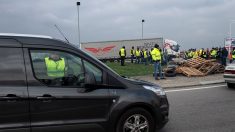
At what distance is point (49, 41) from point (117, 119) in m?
1.69

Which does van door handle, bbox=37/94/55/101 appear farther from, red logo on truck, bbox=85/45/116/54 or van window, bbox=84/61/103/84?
red logo on truck, bbox=85/45/116/54

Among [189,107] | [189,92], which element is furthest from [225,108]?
[189,92]

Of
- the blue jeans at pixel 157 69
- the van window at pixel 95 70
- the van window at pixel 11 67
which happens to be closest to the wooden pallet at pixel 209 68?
the blue jeans at pixel 157 69

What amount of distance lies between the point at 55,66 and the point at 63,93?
0.43 meters

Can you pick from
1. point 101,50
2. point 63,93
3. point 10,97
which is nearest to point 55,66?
point 63,93

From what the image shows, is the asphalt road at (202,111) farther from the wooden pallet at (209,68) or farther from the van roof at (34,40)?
the wooden pallet at (209,68)

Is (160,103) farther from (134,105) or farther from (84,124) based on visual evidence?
(84,124)

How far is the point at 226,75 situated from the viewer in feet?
47.3

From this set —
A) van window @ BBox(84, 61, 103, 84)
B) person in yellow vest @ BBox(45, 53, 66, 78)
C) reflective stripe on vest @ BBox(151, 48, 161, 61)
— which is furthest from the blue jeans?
person in yellow vest @ BBox(45, 53, 66, 78)

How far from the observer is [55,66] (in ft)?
18.8

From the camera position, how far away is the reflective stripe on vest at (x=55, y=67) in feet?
18.8

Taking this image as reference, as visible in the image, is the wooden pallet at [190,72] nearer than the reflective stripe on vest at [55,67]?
No

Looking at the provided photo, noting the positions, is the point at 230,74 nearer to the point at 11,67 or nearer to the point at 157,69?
the point at 157,69

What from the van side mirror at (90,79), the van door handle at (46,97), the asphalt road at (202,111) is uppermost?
the van side mirror at (90,79)
